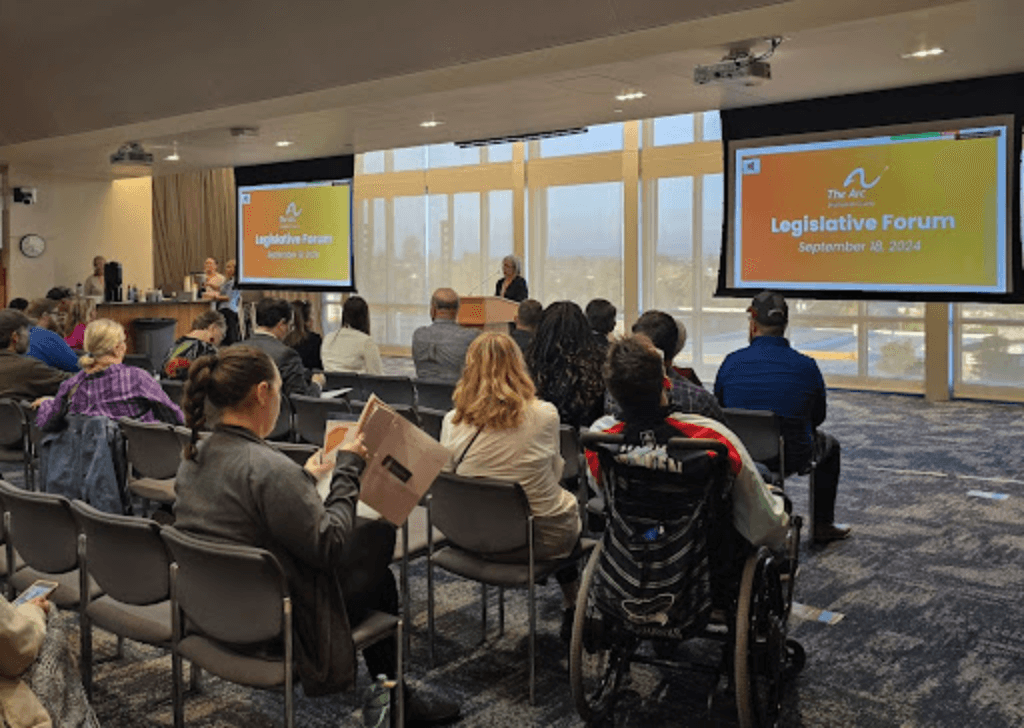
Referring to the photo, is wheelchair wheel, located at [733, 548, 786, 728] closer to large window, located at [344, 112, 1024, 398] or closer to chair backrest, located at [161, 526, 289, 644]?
chair backrest, located at [161, 526, 289, 644]

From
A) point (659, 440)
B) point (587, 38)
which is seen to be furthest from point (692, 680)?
point (587, 38)

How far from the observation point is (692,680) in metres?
3.65

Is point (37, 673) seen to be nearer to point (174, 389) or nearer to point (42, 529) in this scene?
point (42, 529)

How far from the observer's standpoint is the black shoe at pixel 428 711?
10.7ft

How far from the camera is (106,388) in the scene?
4.82 meters

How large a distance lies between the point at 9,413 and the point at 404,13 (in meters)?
3.39

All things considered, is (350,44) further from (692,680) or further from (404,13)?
(692,680)

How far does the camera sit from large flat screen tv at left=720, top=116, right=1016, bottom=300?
289 inches

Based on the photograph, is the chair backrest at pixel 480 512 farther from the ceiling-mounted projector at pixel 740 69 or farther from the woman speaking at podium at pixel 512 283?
the woman speaking at podium at pixel 512 283

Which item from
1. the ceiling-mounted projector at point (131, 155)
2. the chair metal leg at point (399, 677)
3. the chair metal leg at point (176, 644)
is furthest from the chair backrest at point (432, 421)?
the ceiling-mounted projector at point (131, 155)

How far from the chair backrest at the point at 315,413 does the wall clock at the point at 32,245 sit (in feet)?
32.1

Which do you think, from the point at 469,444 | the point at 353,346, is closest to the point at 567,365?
the point at 469,444

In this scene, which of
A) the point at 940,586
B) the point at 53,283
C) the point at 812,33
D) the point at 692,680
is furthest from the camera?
the point at 53,283

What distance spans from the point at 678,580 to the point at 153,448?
9.49 ft
